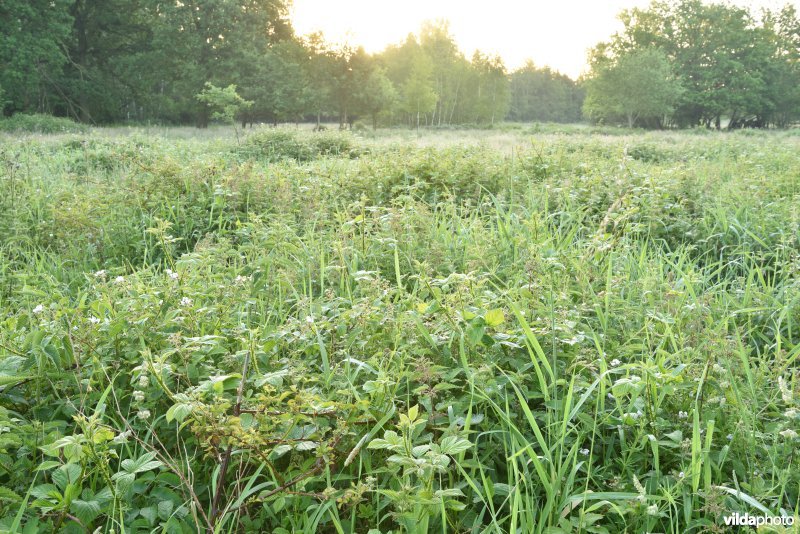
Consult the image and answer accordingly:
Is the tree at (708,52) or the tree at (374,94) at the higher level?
the tree at (708,52)

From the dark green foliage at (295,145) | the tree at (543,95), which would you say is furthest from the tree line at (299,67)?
the tree at (543,95)

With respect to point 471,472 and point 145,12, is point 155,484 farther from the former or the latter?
point 145,12

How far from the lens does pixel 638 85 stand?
149 feet

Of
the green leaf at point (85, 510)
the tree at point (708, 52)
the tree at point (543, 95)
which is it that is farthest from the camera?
the tree at point (543, 95)

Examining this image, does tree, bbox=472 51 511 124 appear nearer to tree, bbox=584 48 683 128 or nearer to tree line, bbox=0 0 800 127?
tree line, bbox=0 0 800 127

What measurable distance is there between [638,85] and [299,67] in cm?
2756

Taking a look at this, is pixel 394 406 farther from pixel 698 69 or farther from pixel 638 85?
pixel 698 69

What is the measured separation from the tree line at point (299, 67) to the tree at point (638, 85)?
4.0 inches

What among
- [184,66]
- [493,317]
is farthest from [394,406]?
[184,66]

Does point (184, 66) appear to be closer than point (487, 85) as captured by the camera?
Yes

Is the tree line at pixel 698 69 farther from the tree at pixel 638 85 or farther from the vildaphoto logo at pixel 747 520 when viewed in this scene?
the vildaphoto logo at pixel 747 520

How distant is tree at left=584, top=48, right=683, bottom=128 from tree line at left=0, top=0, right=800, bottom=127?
103mm

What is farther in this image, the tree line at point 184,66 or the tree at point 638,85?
the tree at point 638,85

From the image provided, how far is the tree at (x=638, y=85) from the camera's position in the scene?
45062 mm
